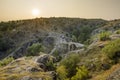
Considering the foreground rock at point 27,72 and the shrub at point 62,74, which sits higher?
the foreground rock at point 27,72

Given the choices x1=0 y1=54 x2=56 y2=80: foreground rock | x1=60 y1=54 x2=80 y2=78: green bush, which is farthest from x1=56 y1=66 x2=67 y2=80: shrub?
x1=60 y1=54 x2=80 y2=78: green bush

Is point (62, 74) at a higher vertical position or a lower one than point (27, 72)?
lower

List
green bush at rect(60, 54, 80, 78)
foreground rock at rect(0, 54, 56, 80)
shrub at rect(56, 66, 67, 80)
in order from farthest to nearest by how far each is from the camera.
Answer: green bush at rect(60, 54, 80, 78), shrub at rect(56, 66, 67, 80), foreground rock at rect(0, 54, 56, 80)

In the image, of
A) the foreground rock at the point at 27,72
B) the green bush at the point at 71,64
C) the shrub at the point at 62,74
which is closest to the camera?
the foreground rock at the point at 27,72

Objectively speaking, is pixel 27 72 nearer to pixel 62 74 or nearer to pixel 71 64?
pixel 62 74

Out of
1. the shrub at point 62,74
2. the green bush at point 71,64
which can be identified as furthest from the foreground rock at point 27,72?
the green bush at point 71,64

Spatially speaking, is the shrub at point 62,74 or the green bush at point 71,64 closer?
the shrub at point 62,74

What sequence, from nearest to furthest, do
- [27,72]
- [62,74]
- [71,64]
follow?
[27,72] < [62,74] < [71,64]

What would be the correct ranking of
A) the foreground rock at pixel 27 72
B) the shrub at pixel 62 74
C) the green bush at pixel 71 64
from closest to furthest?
the foreground rock at pixel 27 72, the shrub at pixel 62 74, the green bush at pixel 71 64

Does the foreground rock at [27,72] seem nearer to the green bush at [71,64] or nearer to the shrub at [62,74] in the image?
the shrub at [62,74]

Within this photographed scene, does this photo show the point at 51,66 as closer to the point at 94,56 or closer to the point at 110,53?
the point at 94,56

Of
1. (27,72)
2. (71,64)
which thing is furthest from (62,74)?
(27,72)

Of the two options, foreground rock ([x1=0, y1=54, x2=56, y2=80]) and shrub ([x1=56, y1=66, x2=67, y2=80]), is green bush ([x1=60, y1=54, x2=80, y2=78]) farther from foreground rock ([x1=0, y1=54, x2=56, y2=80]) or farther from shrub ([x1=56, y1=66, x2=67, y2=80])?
foreground rock ([x1=0, y1=54, x2=56, y2=80])

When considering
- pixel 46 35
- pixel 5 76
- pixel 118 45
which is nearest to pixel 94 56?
pixel 118 45
